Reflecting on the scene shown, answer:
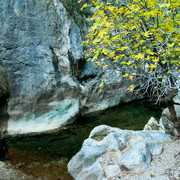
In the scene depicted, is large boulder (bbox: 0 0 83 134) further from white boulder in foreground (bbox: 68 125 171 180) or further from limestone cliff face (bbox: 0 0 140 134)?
white boulder in foreground (bbox: 68 125 171 180)

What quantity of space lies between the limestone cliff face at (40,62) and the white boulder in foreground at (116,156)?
276 inches

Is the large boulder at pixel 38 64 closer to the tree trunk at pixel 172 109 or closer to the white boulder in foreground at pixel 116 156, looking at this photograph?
the white boulder in foreground at pixel 116 156

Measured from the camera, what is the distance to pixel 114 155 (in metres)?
5.73

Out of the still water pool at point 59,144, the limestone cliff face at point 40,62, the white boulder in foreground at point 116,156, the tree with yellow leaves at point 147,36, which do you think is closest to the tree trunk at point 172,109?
the tree with yellow leaves at point 147,36

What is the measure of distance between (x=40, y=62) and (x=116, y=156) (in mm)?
9656

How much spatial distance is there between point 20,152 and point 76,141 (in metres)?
3.07

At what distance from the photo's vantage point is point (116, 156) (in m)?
5.64

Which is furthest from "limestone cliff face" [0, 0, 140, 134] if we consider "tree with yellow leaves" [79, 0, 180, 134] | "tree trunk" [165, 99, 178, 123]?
"tree trunk" [165, 99, 178, 123]

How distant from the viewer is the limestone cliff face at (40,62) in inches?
→ 472

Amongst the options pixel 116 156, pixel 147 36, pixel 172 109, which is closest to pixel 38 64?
pixel 116 156

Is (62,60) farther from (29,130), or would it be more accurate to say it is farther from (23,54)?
(29,130)

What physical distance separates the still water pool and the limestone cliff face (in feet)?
4.31

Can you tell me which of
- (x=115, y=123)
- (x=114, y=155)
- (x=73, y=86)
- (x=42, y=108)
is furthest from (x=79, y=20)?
(x=114, y=155)

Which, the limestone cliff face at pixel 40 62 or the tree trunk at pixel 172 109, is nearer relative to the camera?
the tree trunk at pixel 172 109
